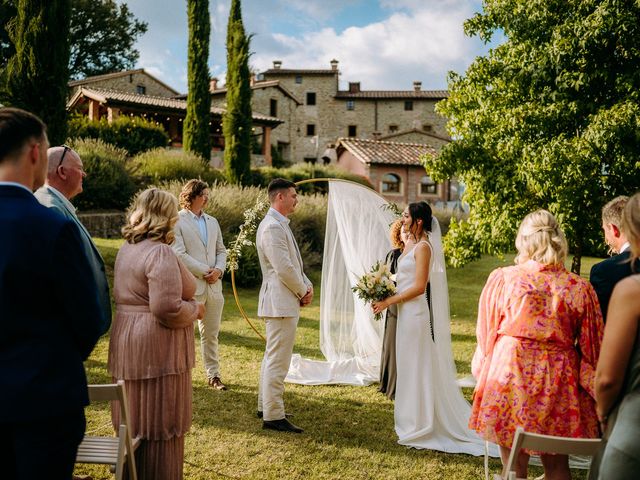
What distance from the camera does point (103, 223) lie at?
14.6 metres

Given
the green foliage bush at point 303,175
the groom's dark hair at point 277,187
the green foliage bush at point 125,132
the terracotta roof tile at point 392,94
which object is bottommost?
the groom's dark hair at point 277,187

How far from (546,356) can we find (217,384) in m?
4.08

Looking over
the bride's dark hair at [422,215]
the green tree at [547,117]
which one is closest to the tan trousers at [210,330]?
the bride's dark hair at [422,215]

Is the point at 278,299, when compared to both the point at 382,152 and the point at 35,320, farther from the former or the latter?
the point at 382,152

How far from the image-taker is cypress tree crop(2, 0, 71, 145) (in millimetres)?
12430

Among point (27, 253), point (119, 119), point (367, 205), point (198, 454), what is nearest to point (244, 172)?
point (119, 119)

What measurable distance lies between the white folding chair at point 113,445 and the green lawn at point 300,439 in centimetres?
123

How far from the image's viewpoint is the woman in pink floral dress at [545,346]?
3240 millimetres

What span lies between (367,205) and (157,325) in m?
4.93

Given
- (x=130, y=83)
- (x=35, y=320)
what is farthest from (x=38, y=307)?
(x=130, y=83)

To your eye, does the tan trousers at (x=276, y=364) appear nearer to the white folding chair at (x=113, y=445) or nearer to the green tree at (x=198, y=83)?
the white folding chair at (x=113, y=445)

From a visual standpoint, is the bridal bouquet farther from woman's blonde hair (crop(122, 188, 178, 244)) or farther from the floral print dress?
woman's blonde hair (crop(122, 188, 178, 244))

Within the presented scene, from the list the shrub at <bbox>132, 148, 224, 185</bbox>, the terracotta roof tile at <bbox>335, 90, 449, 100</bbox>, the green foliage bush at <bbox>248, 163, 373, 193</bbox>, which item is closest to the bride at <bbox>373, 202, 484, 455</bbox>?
the shrub at <bbox>132, 148, 224, 185</bbox>

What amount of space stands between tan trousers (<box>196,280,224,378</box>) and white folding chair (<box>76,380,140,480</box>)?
127 inches
